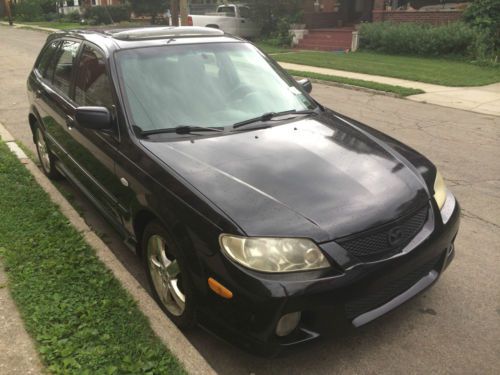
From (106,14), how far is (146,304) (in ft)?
119

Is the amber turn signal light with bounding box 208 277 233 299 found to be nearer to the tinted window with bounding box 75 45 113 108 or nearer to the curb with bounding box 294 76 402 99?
the tinted window with bounding box 75 45 113 108

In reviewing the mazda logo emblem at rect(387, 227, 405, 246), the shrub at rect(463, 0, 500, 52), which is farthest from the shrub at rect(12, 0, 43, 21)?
the mazda logo emblem at rect(387, 227, 405, 246)

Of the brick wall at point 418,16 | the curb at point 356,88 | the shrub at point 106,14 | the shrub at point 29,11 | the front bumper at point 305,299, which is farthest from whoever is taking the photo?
the shrub at point 29,11

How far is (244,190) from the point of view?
257 cm

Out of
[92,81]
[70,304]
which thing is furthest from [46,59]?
[70,304]

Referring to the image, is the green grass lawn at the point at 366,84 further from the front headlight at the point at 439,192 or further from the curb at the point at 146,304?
the curb at the point at 146,304

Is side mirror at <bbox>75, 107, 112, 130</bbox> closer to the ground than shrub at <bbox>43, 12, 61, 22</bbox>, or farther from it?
farther from it

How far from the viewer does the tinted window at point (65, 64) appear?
4219mm

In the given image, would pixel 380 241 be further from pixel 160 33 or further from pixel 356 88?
pixel 356 88

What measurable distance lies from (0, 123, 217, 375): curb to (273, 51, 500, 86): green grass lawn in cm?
983

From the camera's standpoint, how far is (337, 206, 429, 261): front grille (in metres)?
2.38

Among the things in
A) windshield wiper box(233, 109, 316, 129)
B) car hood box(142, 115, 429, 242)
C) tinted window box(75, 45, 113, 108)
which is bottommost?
car hood box(142, 115, 429, 242)

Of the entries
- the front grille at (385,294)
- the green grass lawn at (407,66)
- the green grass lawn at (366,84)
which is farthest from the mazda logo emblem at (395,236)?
the green grass lawn at (407,66)

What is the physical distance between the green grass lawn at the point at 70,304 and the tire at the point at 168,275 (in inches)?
7.7
